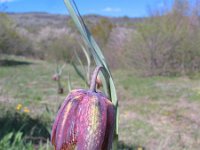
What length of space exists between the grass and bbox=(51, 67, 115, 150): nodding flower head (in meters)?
1.85

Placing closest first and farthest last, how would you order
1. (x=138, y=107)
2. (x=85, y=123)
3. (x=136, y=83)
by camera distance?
(x=85, y=123), (x=138, y=107), (x=136, y=83)

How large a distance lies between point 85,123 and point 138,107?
6194mm

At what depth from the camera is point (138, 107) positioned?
22.5 ft

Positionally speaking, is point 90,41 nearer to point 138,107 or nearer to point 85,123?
point 85,123

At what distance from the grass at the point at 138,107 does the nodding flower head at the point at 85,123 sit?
1.85 metres

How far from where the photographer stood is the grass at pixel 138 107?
4602 mm

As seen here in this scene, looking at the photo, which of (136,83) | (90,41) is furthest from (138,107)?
(90,41)

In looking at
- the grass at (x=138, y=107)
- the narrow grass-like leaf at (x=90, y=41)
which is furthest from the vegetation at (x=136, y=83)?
the narrow grass-like leaf at (x=90, y=41)

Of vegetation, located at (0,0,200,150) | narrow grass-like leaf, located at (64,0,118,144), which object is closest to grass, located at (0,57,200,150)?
vegetation, located at (0,0,200,150)

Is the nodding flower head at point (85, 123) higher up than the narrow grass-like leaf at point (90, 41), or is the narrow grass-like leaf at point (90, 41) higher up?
the narrow grass-like leaf at point (90, 41)

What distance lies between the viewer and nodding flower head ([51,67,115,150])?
711 millimetres

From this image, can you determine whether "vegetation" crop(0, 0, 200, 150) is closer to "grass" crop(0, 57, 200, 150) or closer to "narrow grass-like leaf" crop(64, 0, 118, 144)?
"grass" crop(0, 57, 200, 150)

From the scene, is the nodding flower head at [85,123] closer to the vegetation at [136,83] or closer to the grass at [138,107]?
the vegetation at [136,83]

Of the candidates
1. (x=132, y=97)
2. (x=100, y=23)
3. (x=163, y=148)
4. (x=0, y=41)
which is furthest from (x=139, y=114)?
(x=100, y=23)
